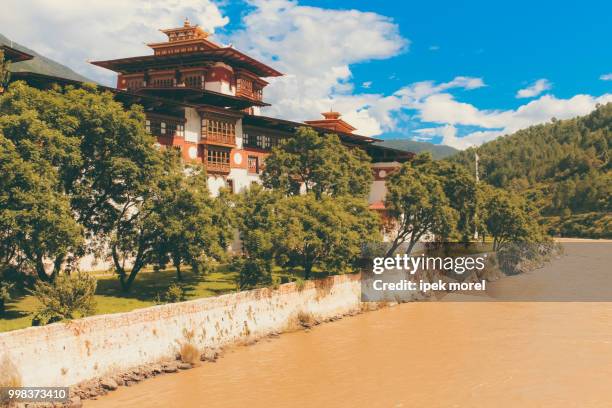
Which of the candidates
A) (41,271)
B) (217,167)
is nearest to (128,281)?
(41,271)

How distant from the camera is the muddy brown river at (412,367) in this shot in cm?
2056

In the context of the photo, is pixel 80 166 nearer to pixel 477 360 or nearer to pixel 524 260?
pixel 477 360

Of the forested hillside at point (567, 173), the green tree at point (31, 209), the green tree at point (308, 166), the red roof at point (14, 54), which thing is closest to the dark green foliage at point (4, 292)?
the green tree at point (31, 209)

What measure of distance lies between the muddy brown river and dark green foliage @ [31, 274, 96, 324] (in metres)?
3.53

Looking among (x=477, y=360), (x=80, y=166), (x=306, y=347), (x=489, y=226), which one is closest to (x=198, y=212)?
(x=80, y=166)

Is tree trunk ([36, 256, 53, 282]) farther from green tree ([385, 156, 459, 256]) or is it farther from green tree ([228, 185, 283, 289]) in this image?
green tree ([385, 156, 459, 256])

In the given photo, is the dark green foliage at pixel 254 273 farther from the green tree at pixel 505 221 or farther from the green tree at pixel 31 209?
the green tree at pixel 505 221

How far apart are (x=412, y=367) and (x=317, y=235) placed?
11.0 meters

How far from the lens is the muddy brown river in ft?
67.5

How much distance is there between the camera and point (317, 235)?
3319 centimetres

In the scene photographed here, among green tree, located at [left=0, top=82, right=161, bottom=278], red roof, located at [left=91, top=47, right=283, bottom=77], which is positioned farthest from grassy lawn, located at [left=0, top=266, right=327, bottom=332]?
red roof, located at [left=91, top=47, right=283, bottom=77]

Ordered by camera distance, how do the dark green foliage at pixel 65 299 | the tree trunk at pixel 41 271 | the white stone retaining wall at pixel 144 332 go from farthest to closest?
the tree trunk at pixel 41 271
the dark green foliage at pixel 65 299
the white stone retaining wall at pixel 144 332

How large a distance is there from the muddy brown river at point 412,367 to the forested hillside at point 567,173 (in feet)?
315

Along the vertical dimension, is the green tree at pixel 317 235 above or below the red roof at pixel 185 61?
below
